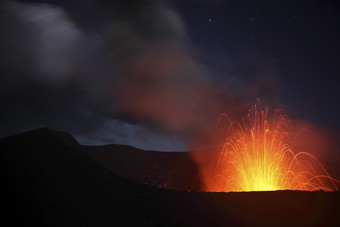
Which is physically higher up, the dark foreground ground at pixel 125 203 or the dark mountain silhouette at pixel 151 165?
the dark mountain silhouette at pixel 151 165

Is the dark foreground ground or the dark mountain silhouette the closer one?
the dark foreground ground

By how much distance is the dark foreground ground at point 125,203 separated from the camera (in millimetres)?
15594

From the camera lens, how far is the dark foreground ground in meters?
15.6

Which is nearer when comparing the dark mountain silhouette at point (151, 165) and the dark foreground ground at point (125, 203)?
the dark foreground ground at point (125, 203)

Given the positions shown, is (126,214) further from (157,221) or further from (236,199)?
(236,199)

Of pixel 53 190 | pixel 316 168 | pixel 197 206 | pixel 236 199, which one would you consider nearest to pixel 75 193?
pixel 53 190

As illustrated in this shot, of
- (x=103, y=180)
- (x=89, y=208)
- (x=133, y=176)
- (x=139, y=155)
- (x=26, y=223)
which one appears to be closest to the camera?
(x=26, y=223)

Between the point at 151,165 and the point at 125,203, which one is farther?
the point at 151,165

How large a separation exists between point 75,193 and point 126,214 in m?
5.20

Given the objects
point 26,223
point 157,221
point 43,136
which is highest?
point 43,136

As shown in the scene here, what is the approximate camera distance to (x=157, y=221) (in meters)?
16.0

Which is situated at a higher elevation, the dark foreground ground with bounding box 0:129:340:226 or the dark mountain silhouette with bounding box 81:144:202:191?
the dark mountain silhouette with bounding box 81:144:202:191

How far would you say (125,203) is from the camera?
60.6ft

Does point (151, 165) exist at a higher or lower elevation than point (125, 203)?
higher
